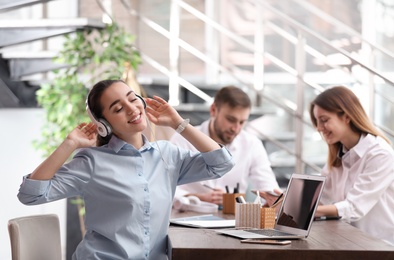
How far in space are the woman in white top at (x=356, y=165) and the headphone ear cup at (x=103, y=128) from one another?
45.2 inches

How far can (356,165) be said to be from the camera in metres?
3.63

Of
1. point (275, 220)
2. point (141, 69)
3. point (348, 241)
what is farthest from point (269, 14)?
point (348, 241)

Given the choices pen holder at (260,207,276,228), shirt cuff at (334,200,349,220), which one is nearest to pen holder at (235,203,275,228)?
pen holder at (260,207,276,228)

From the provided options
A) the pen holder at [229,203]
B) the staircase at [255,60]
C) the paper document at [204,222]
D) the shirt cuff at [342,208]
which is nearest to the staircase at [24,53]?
the staircase at [255,60]

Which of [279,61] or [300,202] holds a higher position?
[279,61]

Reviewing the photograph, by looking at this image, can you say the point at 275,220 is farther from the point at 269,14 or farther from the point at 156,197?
the point at 269,14

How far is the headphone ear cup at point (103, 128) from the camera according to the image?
2.66 metres

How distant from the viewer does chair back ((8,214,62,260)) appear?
2.72 meters

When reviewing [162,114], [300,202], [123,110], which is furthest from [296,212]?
[123,110]

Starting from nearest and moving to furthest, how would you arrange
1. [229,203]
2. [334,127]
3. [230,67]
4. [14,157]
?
1. [229,203]
2. [334,127]
3. [14,157]
4. [230,67]

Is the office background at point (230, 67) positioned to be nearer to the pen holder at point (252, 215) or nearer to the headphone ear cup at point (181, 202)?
the headphone ear cup at point (181, 202)

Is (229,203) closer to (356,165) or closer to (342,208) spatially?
(342,208)

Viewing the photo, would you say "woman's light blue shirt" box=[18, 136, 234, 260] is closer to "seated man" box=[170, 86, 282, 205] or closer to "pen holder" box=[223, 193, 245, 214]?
"pen holder" box=[223, 193, 245, 214]

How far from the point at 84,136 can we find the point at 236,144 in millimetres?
1803
